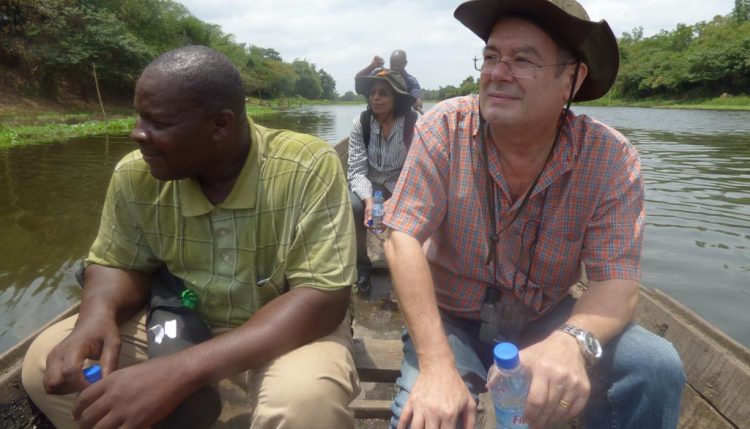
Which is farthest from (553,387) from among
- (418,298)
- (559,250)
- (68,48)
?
(68,48)

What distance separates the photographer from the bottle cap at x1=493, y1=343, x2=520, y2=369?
121cm

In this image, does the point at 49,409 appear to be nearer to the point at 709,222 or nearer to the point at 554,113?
the point at 554,113

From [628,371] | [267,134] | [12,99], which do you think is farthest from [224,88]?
[12,99]

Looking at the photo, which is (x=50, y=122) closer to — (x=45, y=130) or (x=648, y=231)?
(x=45, y=130)

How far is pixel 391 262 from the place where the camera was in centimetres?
169

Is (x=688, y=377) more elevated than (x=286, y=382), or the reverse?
(x=286, y=382)

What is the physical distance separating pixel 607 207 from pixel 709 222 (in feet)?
18.5

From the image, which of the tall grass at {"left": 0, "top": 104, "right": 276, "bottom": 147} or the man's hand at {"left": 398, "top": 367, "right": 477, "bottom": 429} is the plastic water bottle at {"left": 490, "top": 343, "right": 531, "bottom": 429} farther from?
the tall grass at {"left": 0, "top": 104, "right": 276, "bottom": 147}

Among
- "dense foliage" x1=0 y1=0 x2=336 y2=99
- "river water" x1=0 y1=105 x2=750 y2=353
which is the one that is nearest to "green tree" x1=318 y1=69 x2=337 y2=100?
"dense foliage" x1=0 y1=0 x2=336 y2=99

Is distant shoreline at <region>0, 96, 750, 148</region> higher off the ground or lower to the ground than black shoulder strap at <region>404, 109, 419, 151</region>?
lower

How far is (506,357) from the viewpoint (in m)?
1.21

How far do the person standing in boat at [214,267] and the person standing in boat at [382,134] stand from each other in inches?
86.5

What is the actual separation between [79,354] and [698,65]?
47.8m

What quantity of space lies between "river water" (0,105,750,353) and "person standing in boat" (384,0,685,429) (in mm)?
2832
